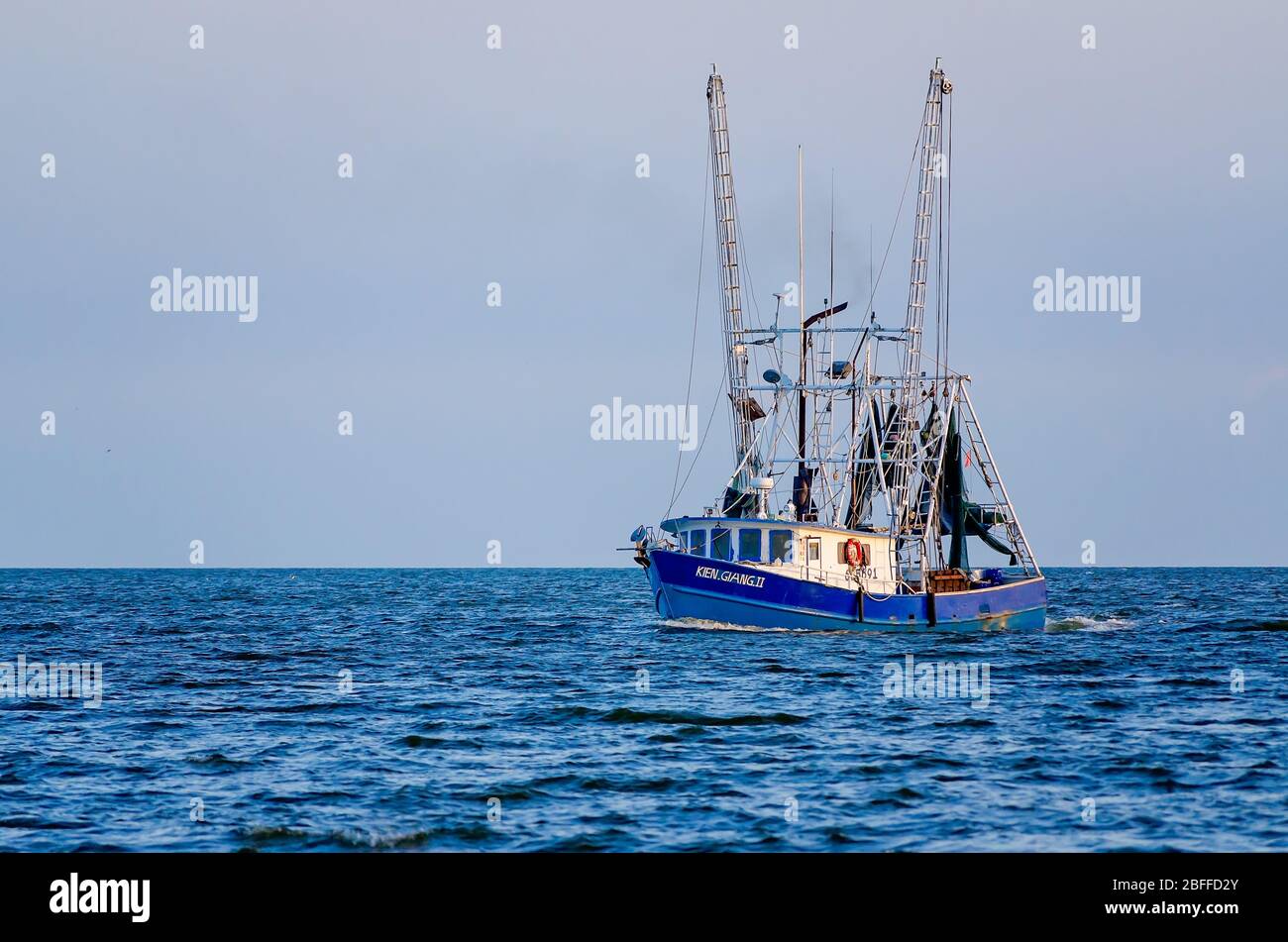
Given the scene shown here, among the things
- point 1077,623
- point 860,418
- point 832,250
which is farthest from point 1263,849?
point 1077,623

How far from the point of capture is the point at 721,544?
5984 centimetres

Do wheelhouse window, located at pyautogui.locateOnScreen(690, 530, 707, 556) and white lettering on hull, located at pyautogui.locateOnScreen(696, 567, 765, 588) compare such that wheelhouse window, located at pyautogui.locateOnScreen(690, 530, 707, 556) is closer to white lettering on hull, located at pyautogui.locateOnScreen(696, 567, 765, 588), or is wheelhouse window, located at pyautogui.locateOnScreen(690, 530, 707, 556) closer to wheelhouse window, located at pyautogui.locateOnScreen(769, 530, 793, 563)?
white lettering on hull, located at pyautogui.locateOnScreen(696, 567, 765, 588)

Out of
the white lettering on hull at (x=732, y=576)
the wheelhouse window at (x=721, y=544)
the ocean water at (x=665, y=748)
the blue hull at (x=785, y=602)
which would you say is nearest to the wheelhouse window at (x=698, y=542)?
the wheelhouse window at (x=721, y=544)

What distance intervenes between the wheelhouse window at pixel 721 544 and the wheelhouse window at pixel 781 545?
1.69 meters

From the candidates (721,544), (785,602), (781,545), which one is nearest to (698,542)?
(721,544)

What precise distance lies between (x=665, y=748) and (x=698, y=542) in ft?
94.2

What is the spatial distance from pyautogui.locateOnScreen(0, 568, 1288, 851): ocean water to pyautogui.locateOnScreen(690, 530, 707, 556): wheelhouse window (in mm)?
3411

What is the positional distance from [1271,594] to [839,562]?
310 feet

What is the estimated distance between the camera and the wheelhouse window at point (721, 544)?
59594mm

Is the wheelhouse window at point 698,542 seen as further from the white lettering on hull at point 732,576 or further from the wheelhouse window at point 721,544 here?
the white lettering on hull at point 732,576

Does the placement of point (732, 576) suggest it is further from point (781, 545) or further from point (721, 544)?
point (781, 545)

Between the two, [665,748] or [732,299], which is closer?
[665,748]

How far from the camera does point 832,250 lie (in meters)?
A: 71.2

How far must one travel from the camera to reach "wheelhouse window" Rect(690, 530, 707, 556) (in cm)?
6031
